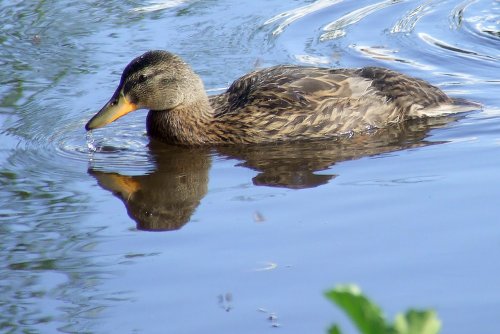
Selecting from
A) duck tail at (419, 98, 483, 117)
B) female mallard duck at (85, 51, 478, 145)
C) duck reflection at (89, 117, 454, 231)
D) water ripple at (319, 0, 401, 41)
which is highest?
water ripple at (319, 0, 401, 41)

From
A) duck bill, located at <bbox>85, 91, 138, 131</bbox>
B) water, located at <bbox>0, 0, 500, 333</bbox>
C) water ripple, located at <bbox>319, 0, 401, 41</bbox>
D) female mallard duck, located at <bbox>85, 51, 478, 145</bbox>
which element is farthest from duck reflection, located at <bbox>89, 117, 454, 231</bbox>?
water ripple, located at <bbox>319, 0, 401, 41</bbox>

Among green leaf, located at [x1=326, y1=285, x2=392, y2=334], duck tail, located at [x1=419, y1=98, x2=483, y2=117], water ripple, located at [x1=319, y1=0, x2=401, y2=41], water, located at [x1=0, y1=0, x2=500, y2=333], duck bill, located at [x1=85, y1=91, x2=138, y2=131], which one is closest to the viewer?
green leaf, located at [x1=326, y1=285, x2=392, y2=334]

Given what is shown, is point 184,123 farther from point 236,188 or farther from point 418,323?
point 418,323

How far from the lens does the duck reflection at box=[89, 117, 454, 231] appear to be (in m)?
6.79

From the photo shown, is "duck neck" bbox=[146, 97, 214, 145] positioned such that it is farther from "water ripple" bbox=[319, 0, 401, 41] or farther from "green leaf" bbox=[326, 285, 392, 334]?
"green leaf" bbox=[326, 285, 392, 334]

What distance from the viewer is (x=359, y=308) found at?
5.83 ft

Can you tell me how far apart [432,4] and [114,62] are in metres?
3.75

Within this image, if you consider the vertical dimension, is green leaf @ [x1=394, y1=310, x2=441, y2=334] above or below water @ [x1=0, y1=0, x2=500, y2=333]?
above

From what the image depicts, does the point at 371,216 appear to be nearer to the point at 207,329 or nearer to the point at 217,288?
the point at 217,288

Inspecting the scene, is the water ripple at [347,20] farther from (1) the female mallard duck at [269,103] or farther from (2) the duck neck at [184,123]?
(2) the duck neck at [184,123]

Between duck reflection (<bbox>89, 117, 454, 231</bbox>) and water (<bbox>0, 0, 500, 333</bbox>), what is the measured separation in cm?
2

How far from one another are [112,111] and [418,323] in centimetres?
698

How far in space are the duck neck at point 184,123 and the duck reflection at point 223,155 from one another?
111mm

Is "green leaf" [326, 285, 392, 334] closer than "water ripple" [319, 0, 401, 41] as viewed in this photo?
Yes
